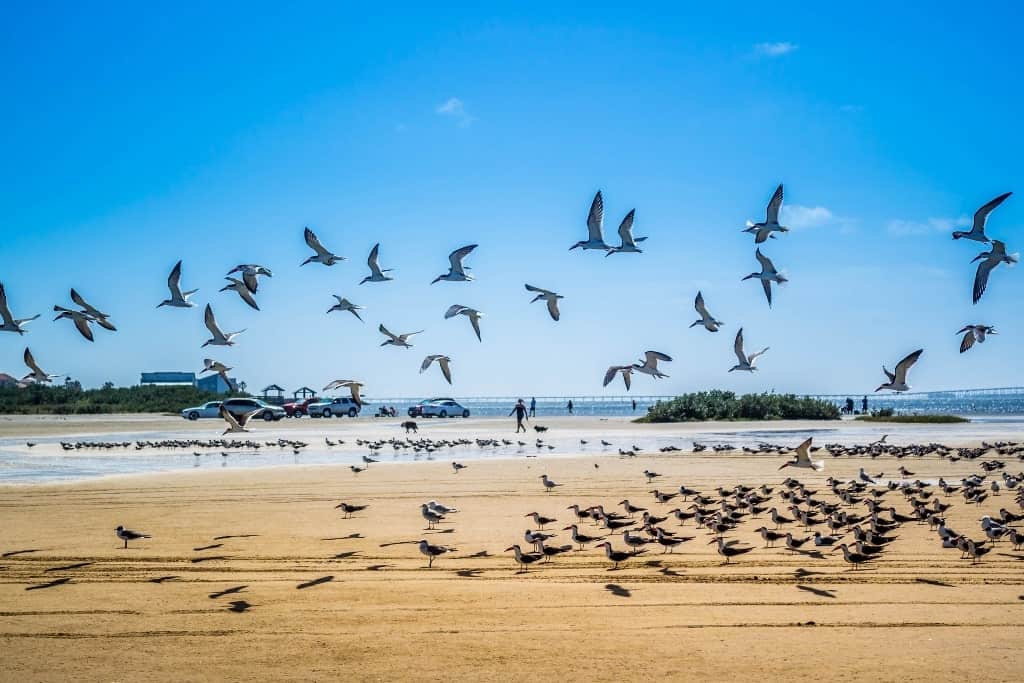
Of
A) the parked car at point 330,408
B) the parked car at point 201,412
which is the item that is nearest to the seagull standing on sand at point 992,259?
the parked car at point 201,412

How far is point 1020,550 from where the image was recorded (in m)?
13.1

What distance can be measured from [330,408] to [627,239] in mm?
55950

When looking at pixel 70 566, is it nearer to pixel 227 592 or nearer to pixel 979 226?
pixel 227 592

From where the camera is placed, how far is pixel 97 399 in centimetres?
8856

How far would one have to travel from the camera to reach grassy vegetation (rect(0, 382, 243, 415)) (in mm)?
81750

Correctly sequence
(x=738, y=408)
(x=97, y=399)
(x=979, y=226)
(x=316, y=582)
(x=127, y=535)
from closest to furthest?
Answer: (x=316, y=582) < (x=127, y=535) < (x=979, y=226) < (x=738, y=408) < (x=97, y=399)

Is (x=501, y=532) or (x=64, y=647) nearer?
(x=64, y=647)

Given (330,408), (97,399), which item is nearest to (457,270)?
(330,408)

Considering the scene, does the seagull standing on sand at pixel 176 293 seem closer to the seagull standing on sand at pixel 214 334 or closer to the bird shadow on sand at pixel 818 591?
the seagull standing on sand at pixel 214 334

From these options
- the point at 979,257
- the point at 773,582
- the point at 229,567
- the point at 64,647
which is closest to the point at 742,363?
the point at 979,257

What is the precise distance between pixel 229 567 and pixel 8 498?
9491mm

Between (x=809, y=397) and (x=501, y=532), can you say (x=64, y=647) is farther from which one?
(x=809, y=397)

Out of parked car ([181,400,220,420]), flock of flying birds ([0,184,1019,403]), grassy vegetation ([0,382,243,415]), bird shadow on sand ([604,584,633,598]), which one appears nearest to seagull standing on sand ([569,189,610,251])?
flock of flying birds ([0,184,1019,403])

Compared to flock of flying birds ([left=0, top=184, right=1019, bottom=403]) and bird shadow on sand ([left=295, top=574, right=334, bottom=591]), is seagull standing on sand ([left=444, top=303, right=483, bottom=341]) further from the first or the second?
bird shadow on sand ([left=295, top=574, right=334, bottom=591])
